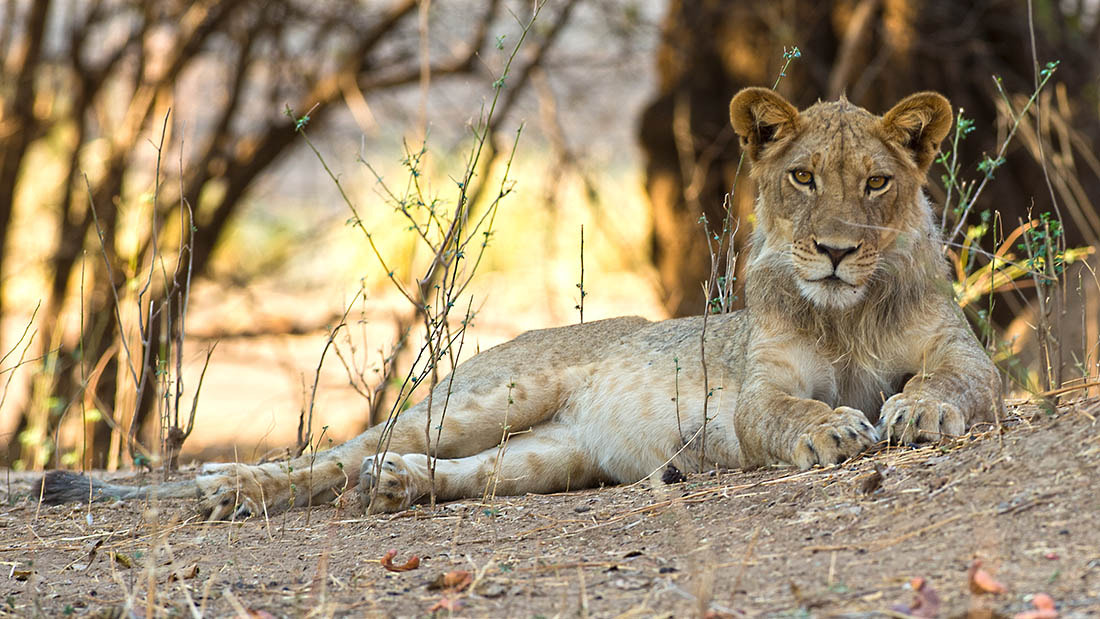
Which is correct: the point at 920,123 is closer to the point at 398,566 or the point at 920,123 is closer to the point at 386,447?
the point at 386,447

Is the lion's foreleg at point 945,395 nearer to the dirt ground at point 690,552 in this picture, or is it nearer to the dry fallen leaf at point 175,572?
the dirt ground at point 690,552

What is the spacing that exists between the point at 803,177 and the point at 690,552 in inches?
59.2

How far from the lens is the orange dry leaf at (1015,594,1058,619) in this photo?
2324mm

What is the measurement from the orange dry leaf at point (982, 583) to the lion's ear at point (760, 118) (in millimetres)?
1999

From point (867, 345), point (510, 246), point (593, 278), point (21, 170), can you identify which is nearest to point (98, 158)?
point (21, 170)

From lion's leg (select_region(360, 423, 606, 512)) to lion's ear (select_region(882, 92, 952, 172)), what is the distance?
1.56m

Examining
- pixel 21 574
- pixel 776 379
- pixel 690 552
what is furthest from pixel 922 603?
pixel 21 574

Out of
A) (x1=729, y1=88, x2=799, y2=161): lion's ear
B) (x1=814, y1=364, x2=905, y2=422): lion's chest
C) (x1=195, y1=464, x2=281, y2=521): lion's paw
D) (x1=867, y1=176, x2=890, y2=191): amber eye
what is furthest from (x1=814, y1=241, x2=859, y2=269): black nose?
(x1=195, y1=464, x2=281, y2=521): lion's paw

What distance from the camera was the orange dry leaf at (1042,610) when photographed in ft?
7.63

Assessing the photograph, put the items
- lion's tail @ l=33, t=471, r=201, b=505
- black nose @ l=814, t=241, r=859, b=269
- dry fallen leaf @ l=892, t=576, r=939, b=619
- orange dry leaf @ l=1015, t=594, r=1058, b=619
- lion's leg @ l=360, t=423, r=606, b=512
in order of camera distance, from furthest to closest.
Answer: lion's tail @ l=33, t=471, r=201, b=505 → lion's leg @ l=360, t=423, r=606, b=512 → black nose @ l=814, t=241, r=859, b=269 → dry fallen leaf @ l=892, t=576, r=939, b=619 → orange dry leaf @ l=1015, t=594, r=1058, b=619

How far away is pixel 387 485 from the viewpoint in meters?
4.12

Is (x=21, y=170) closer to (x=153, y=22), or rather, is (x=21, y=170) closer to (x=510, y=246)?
(x=153, y=22)

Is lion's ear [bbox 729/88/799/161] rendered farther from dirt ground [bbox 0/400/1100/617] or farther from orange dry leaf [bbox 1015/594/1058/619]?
orange dry leaf [bbox 1015/594/1058/619]

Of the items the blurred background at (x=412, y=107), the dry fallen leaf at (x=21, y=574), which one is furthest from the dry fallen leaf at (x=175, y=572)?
the blurred background at (x=412, y=107)
